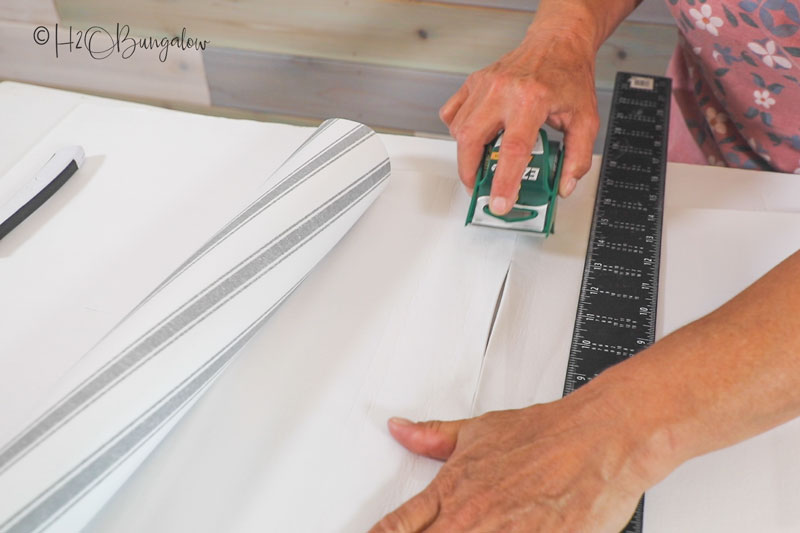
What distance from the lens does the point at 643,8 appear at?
1.51 m

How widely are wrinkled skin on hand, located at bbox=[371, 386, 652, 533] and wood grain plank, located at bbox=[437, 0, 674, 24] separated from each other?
1.13 m

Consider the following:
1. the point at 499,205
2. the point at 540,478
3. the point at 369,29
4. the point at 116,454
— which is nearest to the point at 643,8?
the point at 369,29

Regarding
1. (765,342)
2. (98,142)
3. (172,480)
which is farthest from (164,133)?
(765,342)

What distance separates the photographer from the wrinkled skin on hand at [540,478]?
1.85 feet

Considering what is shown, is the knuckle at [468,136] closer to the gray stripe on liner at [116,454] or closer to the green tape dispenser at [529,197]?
the green tape dispenser at [529,197]

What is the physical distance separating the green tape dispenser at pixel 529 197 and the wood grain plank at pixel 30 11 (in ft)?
4.72

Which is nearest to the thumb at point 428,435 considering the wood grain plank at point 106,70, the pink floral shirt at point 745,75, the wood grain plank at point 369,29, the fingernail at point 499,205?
the fingernail at point 499,205

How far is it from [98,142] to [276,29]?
0.87m

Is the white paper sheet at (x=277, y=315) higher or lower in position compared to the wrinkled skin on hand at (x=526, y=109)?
lower

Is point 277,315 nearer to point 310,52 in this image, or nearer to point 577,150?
point 577,150

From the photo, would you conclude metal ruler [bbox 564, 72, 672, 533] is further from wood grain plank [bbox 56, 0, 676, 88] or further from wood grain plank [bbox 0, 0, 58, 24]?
wood grain plank [bbox 0, 0, 58, 24]

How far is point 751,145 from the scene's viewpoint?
3.45 ft

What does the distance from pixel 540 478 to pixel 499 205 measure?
0.30 metres

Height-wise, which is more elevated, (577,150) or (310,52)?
(310,52)
